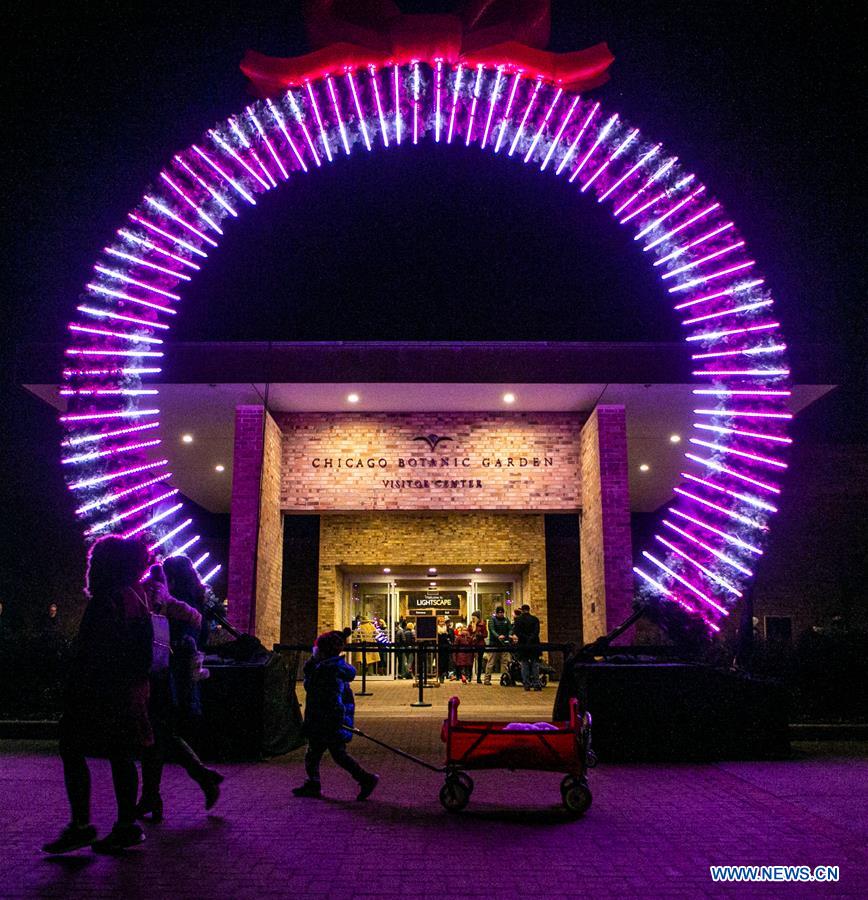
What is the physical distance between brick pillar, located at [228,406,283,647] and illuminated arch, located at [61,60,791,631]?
2068mm

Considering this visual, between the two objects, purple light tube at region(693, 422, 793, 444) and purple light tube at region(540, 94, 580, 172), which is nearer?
purple light tube at region(540, 94, 580, 172)

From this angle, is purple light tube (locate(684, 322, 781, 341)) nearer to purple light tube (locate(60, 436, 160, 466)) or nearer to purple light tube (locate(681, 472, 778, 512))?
purple light tube (locate(681, 472, 778, 512))

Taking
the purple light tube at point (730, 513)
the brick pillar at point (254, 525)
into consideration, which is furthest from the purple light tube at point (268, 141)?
the purple light tube at point (730, 513)

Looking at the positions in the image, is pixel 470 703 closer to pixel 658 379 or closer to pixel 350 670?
pixel 658 379

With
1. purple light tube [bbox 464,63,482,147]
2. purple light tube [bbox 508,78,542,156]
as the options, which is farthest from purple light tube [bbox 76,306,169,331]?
purple light tube [bbox 508,78,542,156]

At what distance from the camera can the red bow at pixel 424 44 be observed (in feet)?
37.5

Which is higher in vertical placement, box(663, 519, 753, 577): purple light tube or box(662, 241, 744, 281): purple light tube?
box(662, 241, 744, 281): purple light tube

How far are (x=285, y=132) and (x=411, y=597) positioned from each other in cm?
1293

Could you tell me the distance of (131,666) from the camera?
439cm

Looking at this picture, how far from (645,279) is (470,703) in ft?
27.0

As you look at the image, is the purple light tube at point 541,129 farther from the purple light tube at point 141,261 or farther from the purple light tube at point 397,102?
the purple light tube at point 141,261

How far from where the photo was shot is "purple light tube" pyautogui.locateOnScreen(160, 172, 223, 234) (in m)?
11.1

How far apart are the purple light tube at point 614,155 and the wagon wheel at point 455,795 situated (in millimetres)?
8090

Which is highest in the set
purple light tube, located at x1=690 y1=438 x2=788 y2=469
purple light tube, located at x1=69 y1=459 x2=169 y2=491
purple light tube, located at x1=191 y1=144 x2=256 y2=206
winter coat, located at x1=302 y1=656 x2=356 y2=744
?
purple light tube, located at x1=191 y1=144 x2=256 y2=206
